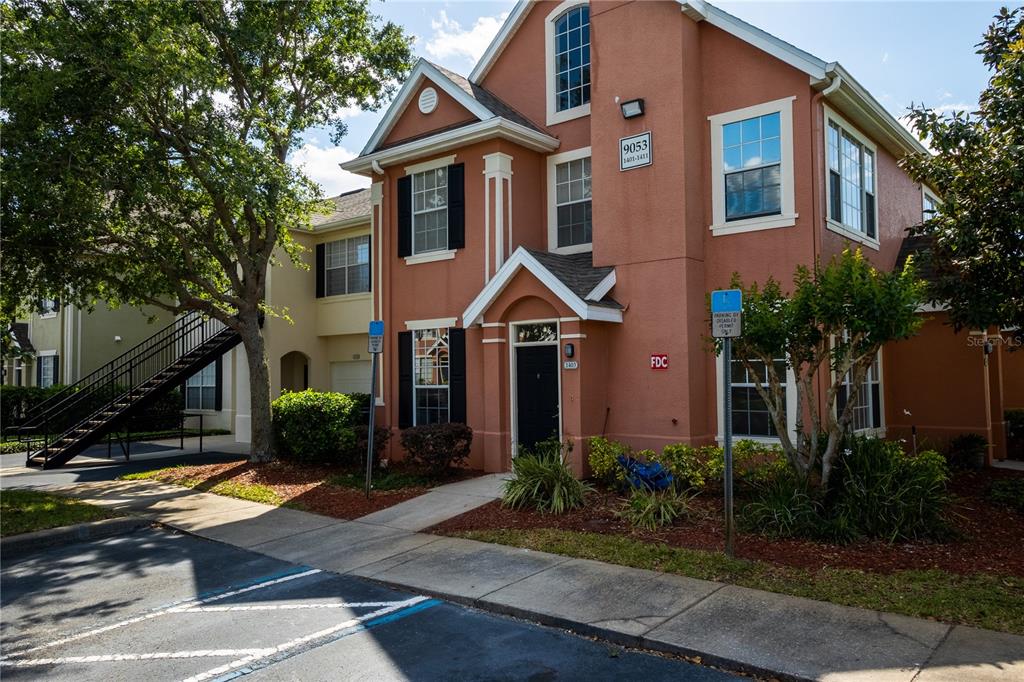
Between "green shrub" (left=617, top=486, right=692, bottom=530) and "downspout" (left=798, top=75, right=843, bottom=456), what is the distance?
9.78 feet

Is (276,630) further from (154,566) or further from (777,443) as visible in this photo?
(777,443)

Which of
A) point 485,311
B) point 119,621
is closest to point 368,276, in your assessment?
point 485,311

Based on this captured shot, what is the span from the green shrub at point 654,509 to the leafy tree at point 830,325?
152 cm

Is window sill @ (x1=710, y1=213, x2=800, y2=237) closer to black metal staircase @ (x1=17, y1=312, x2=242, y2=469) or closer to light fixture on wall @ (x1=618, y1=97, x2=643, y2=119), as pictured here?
light fixture on wall @ (x1=618, y1=97, x2=643, y2=119)

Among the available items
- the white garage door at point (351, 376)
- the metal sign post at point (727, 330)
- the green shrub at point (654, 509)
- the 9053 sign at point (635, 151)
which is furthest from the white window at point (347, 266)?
the metal sign post at point (727, 330)

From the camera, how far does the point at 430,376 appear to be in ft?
46.6

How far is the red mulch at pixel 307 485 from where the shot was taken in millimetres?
11055

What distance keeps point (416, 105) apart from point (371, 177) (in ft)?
6.00

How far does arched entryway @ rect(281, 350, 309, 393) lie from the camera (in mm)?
20781

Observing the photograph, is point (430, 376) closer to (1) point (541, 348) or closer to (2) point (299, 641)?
(1) point (541, 348)

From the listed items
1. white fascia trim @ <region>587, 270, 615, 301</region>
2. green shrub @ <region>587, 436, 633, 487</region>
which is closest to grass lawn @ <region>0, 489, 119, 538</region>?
green shrub @ <region>587, 436, 633, 487</region>

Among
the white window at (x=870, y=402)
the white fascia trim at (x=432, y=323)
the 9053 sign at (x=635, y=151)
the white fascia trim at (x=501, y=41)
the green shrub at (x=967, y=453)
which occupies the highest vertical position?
the white fascia trim at (x=501, y=41)

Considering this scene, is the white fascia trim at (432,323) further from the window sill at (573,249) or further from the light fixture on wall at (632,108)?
the light fixture on wall at (632,108)

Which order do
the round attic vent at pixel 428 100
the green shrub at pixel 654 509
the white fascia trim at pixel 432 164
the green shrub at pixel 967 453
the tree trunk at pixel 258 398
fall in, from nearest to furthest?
the green shrub at pixel 654 509, the green shrub at pixel 967 453, the white fascia trim at pixel 432 164, the round attic vent at pixel 428 100, the tree trunk at pixel 258 398
